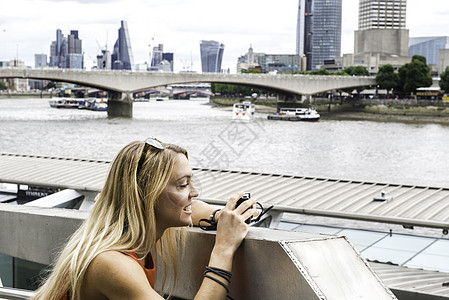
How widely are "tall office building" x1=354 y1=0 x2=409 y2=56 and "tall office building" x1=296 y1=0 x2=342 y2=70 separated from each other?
1049 inches

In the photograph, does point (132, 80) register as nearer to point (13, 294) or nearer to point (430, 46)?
point (13, 294)

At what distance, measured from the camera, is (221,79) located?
4478cm

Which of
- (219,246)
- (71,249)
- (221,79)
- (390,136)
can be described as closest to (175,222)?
(219,246)

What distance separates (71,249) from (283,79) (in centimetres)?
4683

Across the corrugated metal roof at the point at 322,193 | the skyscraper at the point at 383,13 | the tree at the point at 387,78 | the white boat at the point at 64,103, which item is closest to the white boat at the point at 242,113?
the tree at the point at 387,78

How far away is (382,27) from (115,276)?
5102 inches

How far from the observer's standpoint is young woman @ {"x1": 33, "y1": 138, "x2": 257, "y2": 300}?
4.08 ft

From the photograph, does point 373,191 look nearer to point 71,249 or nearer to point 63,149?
point 71,249

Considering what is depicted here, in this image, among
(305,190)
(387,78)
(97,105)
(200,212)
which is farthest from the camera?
(97,105)

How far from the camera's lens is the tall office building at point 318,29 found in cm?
15738

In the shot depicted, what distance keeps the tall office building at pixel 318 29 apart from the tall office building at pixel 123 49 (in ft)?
229

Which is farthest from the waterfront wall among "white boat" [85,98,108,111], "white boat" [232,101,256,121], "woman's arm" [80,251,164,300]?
"woman's arm" [80,251,164,300]

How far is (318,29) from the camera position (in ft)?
531

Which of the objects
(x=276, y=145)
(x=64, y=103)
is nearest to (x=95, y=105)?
(x=64, y=103)
